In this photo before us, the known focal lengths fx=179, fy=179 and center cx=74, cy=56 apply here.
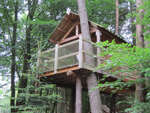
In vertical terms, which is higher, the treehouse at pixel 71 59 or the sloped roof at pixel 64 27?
the sloped roof at pixel 64 27

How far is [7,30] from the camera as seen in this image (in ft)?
38.4

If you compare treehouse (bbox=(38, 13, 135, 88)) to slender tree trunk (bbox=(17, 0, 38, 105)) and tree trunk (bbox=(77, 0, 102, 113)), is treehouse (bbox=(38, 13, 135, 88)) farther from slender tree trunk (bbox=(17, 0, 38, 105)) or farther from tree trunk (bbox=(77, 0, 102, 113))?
slender tree trunk (bbox=(17, 0, 38, 105))

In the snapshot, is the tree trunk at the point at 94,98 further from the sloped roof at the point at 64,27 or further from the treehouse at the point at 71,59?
the sloped roof at the point at 64,27

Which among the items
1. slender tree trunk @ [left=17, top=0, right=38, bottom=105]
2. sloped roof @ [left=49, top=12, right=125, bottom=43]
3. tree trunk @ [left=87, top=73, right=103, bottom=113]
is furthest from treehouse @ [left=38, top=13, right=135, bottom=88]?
slender tree trunk @ [left=17, top=0, right=38, bottom=105]

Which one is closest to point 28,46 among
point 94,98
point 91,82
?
point 91,82

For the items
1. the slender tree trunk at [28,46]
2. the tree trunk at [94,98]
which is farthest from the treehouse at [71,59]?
the slender tree trunk at [28,46]

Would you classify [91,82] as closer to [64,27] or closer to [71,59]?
[71,59]

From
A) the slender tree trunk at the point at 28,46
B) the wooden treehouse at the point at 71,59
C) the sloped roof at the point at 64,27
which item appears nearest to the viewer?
the wooden treehouse at the point at 71,59

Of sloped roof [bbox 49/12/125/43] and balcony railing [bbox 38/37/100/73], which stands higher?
sloped roof [bbox 49/12/125/43]

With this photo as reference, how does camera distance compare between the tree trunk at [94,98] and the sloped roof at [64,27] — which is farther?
the sloped roof at [64,27]

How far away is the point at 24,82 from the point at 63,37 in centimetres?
334

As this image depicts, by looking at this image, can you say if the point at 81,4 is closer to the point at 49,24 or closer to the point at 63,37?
the point at 63,37

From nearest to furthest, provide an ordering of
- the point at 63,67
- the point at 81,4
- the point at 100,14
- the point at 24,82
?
the point at 63,67 < the point at 81,4 < the point at 24,82 < the point at 100,14

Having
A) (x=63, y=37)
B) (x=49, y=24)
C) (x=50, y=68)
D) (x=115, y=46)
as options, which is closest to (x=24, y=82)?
(x=50, y=68)
